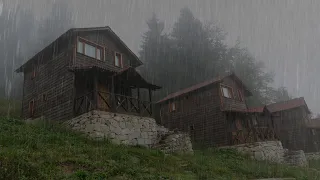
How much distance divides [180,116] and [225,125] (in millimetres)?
5481

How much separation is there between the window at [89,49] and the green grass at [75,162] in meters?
6.08

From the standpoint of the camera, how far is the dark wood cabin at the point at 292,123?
3294 cm

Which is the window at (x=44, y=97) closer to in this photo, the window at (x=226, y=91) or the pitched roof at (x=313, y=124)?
the window at (x=226, y=91)

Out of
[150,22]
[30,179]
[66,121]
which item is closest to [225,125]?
[66,121]

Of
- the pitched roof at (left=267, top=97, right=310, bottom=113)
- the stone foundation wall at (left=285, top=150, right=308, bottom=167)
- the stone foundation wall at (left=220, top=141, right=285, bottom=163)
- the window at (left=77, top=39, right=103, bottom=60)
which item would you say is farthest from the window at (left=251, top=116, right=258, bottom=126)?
the window at (left=77, top=39, right=103, bottom=60)

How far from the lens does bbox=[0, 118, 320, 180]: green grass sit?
8.38m

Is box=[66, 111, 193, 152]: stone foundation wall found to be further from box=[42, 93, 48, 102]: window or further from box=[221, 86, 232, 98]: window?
box=[221, 86, 232, 98]: window

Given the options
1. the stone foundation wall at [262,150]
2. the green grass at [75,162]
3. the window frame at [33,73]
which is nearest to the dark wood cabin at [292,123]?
the stone foundation wall at [262,150]

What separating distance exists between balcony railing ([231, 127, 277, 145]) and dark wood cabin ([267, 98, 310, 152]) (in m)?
7.84

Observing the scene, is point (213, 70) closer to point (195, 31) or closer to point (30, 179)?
point (195, 31)

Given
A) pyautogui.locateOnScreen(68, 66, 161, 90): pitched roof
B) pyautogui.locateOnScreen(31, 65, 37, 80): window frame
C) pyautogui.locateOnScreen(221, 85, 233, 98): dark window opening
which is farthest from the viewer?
pyautogui.locateOnScreen(221, 85, 233, 98): dark window opening

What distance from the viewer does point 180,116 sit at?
3012 cm

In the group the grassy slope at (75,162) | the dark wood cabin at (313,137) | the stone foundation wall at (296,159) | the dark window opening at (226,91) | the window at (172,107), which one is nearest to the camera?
the grassy slope at (75,162)

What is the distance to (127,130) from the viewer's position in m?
18.4
